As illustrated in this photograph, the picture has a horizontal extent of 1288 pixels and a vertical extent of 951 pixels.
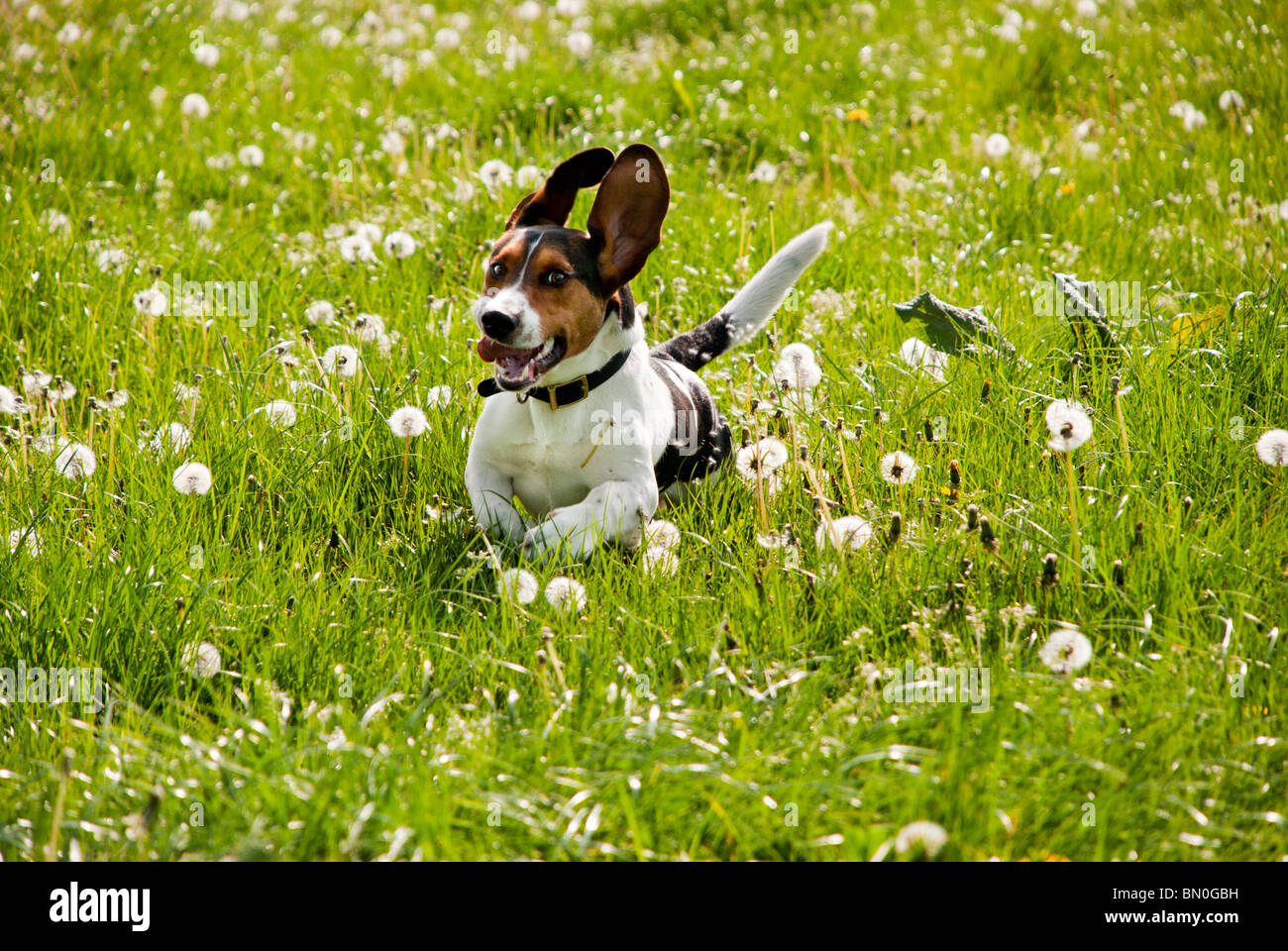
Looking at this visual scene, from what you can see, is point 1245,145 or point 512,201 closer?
point 512,201

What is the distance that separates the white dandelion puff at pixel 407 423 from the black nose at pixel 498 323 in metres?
0.64

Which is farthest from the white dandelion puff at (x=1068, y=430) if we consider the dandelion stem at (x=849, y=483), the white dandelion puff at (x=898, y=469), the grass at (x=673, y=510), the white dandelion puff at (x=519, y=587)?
the white dandelion puff at (x=519, y=587)

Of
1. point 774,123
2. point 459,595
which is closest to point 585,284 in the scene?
point 459,595

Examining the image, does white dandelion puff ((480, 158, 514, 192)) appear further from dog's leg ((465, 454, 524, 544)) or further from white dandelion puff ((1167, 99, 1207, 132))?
white dandelion puff ((1167, 99, 1207, 132))

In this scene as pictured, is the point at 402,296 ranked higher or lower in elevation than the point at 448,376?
higher

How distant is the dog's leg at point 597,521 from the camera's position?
3.47 metres

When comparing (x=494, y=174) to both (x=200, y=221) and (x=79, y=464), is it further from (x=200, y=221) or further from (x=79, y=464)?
(x=79, y=464)

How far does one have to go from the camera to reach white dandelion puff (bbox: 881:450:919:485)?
11.7ft

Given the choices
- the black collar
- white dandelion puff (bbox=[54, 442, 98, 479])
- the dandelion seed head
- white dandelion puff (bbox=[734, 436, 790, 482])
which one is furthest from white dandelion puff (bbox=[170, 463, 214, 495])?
white dandelion puff (bbox=[734, 436, 790, 482])

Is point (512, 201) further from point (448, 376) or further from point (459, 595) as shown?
point (459, 595)

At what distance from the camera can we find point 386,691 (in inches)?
115

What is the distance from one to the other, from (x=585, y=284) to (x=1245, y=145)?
16.3ft

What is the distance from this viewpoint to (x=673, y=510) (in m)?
3.91

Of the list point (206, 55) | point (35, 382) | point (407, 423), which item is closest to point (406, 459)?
point (407, 423)
